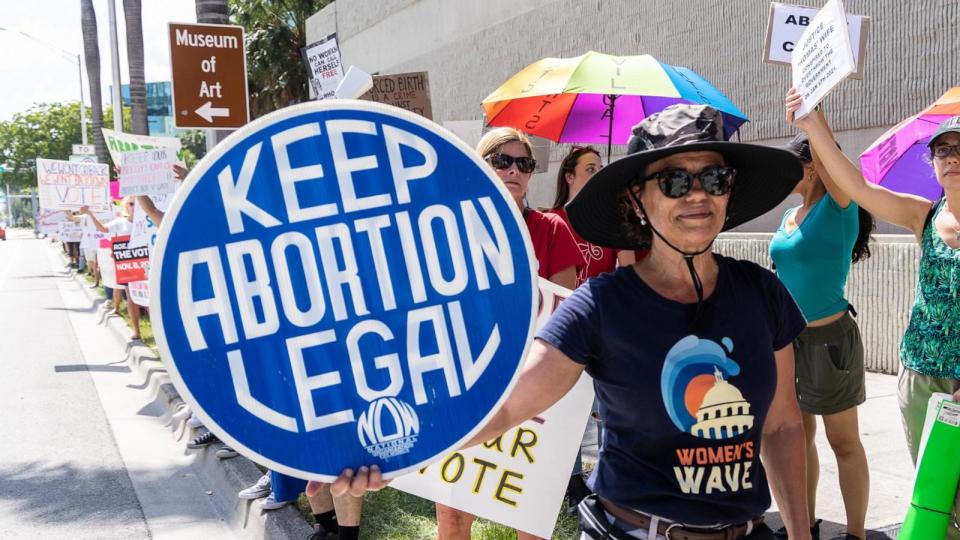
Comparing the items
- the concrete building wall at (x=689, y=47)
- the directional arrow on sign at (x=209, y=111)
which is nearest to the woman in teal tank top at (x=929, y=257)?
the directional arrow on sign at (x=209, y=111)

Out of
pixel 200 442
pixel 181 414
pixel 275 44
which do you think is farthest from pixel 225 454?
pixel 275 44

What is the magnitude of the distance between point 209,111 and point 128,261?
4847mm

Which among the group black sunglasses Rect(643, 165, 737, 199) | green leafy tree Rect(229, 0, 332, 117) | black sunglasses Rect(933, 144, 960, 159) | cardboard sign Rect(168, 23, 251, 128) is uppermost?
green leafy tree Rect(229, 0, 332, 117)

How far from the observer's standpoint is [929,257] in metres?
3.00

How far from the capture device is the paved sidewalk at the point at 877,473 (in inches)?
168

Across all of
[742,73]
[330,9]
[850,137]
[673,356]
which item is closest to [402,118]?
[673,356]

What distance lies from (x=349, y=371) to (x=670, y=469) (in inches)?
32.1

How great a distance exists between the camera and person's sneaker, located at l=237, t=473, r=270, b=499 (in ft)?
16.4

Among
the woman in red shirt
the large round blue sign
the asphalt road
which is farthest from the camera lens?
the asphalt road

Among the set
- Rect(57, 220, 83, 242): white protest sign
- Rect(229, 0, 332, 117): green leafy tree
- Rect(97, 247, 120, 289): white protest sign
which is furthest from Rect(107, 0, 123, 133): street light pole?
Rect(229, 0, 332, 117): green leafy tree

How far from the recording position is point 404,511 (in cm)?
467

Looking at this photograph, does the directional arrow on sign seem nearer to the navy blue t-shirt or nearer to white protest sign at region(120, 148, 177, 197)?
white protest sign at region(120, 148, 177, 197)

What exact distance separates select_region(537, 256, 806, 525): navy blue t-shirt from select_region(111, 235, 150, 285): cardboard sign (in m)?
9.25

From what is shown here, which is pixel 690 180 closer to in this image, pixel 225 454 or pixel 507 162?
pixel 507 162
